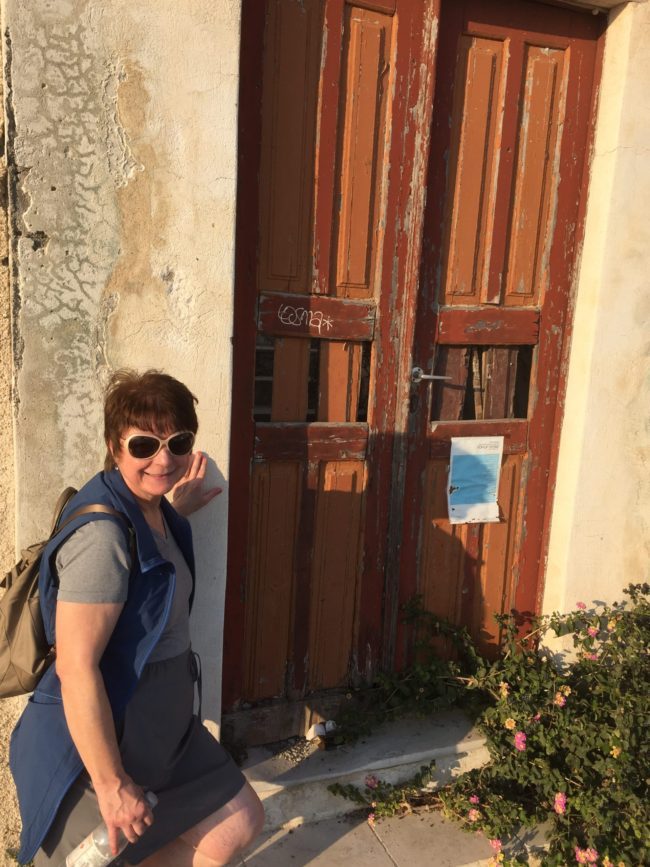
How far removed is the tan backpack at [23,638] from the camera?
178 centimetres

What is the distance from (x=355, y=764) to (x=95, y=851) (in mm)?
1368

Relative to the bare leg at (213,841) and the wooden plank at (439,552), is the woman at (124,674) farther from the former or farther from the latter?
the wooden plank at (439,552)

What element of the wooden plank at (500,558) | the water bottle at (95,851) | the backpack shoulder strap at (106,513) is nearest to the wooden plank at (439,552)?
the wooden plank at (500,558)

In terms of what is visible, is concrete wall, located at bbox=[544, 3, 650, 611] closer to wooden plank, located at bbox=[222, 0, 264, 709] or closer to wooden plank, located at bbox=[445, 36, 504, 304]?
wooden plank, located at bbox=[445, 36, 504, 304]

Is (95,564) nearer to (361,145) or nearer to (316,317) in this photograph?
(316,317)

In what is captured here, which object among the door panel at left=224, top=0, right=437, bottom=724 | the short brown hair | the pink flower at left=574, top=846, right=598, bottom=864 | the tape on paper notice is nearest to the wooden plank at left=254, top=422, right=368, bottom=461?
the door panel at left=224, top=0, right=437, bottom=724

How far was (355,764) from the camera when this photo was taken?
280 centimetres

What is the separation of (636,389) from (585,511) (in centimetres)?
60

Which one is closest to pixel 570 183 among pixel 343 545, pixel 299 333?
pixel 299 333

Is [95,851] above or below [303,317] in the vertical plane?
below

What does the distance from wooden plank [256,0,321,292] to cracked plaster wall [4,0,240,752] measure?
0.92 feet

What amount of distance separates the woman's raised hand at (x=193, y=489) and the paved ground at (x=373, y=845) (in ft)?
4.29

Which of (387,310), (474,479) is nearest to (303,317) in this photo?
(387,310)

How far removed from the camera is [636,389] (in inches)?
123
